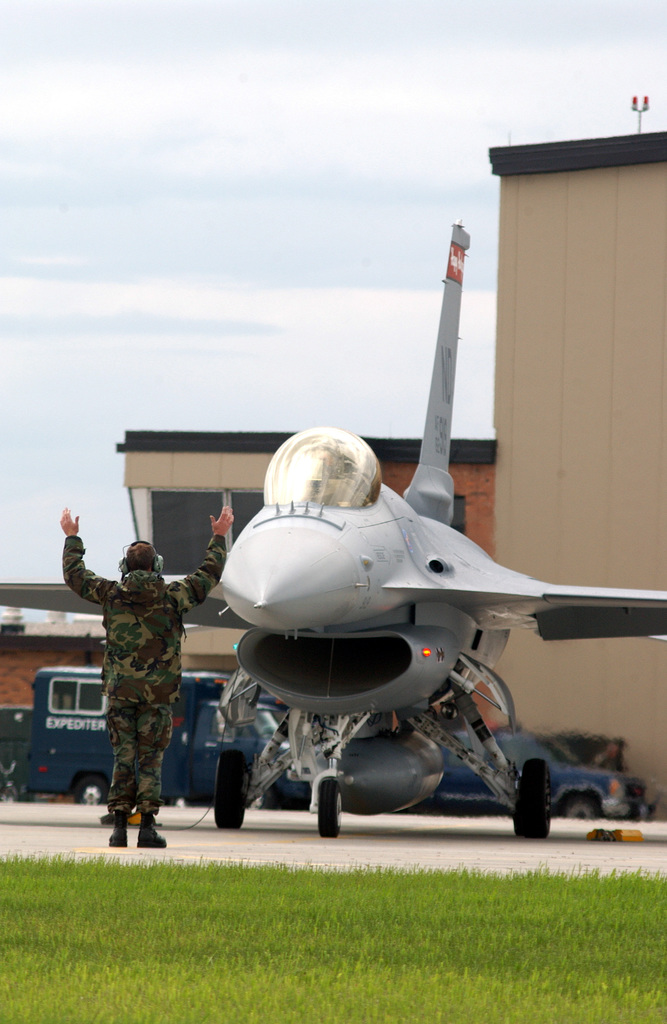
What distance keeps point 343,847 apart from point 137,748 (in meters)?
2.00

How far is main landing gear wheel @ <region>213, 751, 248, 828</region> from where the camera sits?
12727 millimetres

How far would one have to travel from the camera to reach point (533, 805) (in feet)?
43.2

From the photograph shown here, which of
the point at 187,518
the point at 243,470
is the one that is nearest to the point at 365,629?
the point at 243,470

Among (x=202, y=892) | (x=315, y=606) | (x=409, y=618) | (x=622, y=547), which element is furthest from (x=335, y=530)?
(x=622, y=547)

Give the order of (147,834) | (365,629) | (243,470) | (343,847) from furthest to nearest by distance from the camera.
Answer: (243,470) < (365,629) < (343,847) < (147,834)

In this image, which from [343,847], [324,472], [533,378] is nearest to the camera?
[343,847]

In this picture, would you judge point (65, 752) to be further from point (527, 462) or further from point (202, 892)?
point (202, 892)

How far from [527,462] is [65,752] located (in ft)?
29.4

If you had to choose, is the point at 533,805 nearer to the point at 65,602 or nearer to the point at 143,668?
the point at 65,602

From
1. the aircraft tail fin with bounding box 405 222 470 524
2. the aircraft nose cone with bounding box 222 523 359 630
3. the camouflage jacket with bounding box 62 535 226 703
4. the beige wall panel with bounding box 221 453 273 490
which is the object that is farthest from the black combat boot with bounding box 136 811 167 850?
the beige wall panel with bounding box 221 453 273 490

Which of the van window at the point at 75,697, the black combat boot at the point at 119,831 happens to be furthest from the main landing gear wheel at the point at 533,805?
the van window at the point at 75,697

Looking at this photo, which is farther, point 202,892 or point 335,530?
point 335,530

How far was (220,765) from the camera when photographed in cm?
1283

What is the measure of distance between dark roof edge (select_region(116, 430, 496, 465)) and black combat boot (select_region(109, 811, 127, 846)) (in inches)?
597
